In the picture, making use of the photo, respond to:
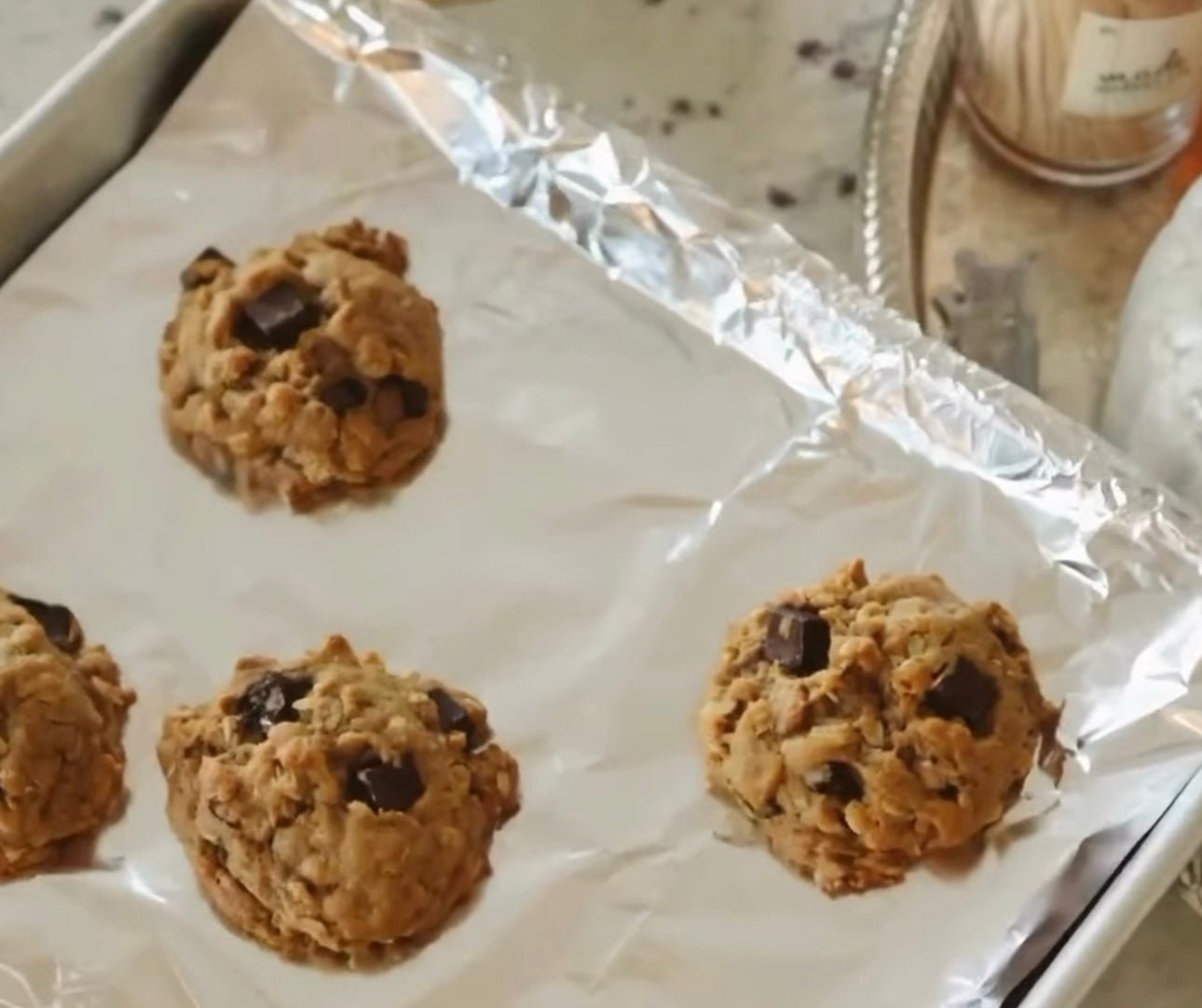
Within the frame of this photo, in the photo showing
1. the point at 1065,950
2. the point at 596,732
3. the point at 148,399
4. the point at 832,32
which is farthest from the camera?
the point at 832,32

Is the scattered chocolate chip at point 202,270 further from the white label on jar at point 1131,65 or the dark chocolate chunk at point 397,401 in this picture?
the white label on jar at point 1131,65

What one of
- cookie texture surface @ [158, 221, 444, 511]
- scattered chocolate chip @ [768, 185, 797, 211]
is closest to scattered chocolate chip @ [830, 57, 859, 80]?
scattered chocolate chip @ [768, 185, 797, 211]

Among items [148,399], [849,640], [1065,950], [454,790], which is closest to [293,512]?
[148,399]

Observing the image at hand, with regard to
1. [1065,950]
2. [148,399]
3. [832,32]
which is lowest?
[148,399]

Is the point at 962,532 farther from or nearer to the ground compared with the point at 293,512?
farther from the ground

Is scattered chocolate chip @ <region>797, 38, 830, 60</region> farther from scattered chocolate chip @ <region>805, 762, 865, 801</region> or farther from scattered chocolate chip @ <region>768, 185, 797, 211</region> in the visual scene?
scattered chocolate chip @ <region>805, 762, 865, 801</region>

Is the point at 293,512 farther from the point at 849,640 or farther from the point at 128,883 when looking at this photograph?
the point at 849,640

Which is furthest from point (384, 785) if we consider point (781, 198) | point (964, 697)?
point (781, 198)
